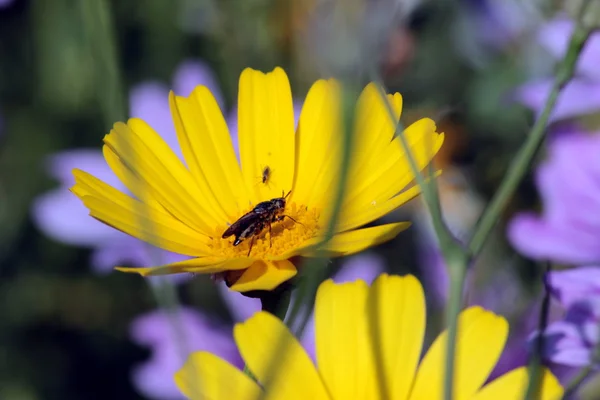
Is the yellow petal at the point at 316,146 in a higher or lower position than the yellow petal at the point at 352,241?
higher

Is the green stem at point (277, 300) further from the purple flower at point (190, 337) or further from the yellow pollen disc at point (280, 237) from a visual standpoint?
the purple flower at point (190, 337)

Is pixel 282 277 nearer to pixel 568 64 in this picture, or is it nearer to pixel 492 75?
pixel 568 64

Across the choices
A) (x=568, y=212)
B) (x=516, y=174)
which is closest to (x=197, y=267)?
(x=516, y=174)

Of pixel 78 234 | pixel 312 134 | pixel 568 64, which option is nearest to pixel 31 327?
pixel 78 234

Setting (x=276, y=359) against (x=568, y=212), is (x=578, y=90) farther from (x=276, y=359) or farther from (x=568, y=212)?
(x=276, y=359)

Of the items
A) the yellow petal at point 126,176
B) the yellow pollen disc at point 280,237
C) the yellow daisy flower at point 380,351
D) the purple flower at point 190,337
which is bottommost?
the purple flower at point 190,337

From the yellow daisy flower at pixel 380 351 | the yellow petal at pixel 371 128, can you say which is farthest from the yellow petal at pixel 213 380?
the yellow petal at pixel 371 128

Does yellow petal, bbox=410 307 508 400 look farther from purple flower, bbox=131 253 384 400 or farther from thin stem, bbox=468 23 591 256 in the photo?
purple flower, bbox=131 253 384 400
